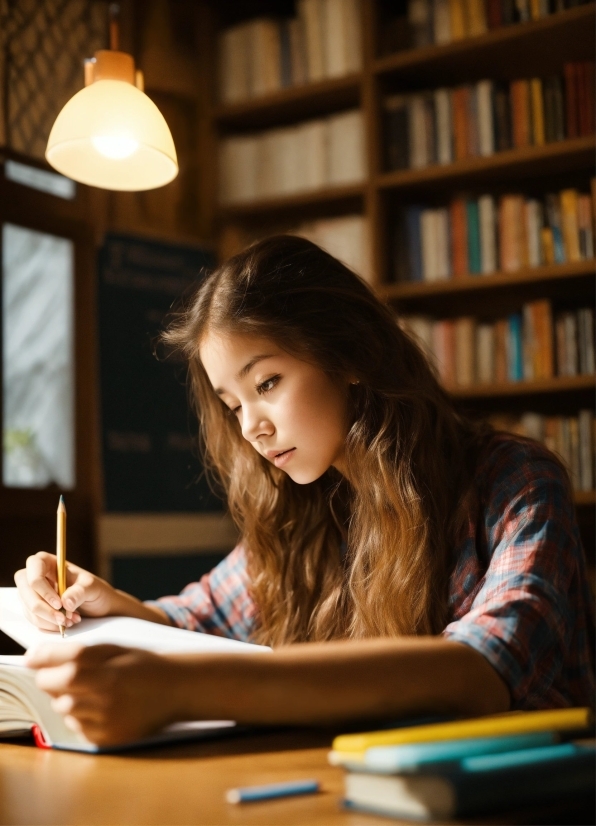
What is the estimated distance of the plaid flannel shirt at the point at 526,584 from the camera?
3.17ft

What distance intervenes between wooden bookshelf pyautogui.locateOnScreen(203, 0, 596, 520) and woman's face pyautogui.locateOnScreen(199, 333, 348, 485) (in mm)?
→ 1710

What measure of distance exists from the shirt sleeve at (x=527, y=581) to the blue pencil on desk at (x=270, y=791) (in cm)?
28

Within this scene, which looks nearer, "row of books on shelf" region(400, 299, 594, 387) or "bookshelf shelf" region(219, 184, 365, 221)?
"row of books on shelf" region(400, 299, 594, 387)

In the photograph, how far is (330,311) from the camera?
142 centimetres

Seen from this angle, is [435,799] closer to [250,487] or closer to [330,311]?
[330,311]

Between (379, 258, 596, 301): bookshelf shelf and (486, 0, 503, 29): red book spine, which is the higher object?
(486, 0, 503, 29): red book spine

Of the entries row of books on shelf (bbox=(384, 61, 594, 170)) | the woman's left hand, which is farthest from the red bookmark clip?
row of books on shelf (bbox=(384, 61, 594, 170))

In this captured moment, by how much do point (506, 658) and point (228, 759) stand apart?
29 cm

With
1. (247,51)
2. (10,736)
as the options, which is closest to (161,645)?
(10,736)

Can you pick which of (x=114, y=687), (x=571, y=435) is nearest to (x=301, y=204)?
(x=571, y=435)

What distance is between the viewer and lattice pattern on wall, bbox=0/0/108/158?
2963 millimetres

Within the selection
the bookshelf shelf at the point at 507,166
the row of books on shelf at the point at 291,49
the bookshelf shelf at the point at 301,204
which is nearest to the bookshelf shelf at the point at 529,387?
the bookshelf shelf at the point at 507,166

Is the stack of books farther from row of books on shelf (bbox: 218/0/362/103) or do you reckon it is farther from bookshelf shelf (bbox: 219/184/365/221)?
row of books on shelf (bbox: 218/0/362/103)

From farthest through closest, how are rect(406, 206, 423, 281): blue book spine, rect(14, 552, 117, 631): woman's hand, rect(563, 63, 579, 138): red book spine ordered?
rect(406, 206, 423, 281): blue book spine < rect(563, 63, 579, 138): red book spine < rect(14, 552, 117, 631): woman's hand
